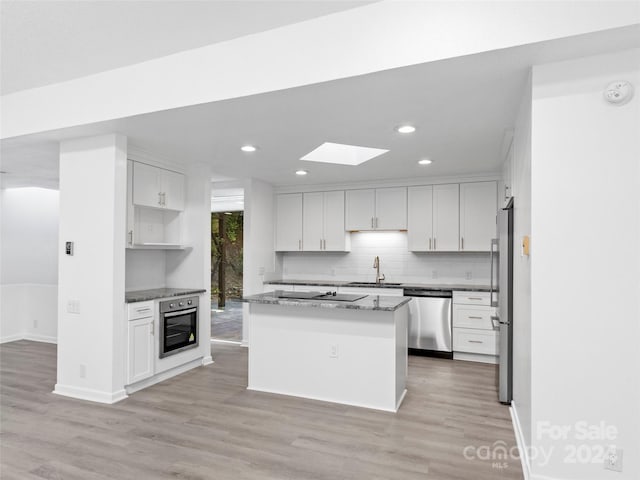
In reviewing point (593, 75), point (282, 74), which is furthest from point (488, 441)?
point (282, 74)

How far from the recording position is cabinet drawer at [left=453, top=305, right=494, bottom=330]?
5148 millimetres

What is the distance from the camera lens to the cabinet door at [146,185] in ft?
14.3

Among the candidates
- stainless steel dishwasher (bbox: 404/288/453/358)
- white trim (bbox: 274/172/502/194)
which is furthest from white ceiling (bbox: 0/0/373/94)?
stainless steel dishwasher (bbox: 404/288/453/358)

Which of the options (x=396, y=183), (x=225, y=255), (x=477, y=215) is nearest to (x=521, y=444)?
(x=477, y=215)

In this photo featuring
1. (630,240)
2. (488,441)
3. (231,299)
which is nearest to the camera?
(630,240)

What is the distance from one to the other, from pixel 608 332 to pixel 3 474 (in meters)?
3.59

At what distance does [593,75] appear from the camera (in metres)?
2.21

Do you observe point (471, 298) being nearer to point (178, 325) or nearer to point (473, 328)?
point (473, 328)

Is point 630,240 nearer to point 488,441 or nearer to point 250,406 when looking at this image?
point 488,441

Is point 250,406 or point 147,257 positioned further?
point 147,257

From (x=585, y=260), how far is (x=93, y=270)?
391 cm

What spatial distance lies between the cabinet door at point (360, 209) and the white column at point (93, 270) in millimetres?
3311

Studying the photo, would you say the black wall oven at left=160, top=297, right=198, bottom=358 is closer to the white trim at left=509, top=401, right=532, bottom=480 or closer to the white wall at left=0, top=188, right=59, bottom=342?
the white wall at left=0, top=188, right=59, bottom=342

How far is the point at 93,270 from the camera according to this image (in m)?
3.86
